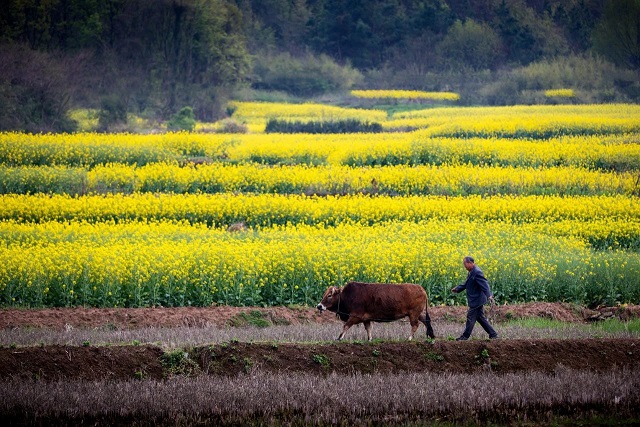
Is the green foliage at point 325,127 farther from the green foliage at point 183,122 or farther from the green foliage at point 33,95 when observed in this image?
the green foliage at point 33,95

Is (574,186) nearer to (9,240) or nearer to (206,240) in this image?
(206,240)

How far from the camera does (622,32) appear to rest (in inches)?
2862

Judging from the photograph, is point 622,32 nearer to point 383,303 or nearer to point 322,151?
point 322,151

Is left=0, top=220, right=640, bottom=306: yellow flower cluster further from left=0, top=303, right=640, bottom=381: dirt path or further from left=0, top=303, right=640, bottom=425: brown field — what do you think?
left=0, top=303, right=640, bottom=381: dirt path

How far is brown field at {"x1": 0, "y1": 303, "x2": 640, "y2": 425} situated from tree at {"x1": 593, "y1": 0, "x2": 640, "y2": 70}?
59582 mm

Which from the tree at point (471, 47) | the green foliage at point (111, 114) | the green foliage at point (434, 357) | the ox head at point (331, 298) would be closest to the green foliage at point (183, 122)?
the green foliage at point (111, 114)

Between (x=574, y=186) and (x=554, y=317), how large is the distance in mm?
16618

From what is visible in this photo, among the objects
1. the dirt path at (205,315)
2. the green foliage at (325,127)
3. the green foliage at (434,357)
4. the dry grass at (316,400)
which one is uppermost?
the dry grass at (316,400)

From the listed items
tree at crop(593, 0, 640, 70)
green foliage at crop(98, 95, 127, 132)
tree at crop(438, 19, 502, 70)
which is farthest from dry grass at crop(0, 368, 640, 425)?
tree at crop(438, 19, 502, 70)

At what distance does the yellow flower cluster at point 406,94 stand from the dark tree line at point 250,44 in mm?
4218

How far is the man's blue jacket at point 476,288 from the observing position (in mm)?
15008

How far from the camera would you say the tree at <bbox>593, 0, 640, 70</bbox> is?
2803 inches

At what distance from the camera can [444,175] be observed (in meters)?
35.2

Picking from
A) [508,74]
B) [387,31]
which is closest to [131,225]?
[508,74]
